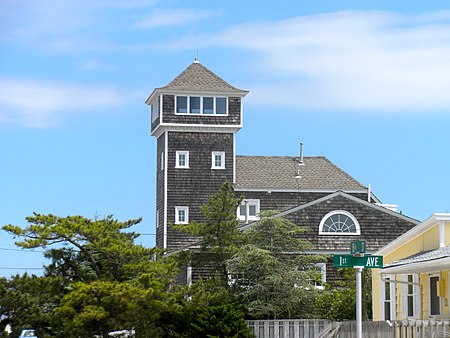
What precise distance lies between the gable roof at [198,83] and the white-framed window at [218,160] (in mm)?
3716

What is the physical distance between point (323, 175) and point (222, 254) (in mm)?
28536

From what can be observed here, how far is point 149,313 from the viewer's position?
26875mm

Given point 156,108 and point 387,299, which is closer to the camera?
point 387,299

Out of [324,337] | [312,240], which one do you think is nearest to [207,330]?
[324,337]

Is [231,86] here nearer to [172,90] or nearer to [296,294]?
[172,90]

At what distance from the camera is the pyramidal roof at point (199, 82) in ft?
199

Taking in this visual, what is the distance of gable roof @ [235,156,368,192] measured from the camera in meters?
61.2

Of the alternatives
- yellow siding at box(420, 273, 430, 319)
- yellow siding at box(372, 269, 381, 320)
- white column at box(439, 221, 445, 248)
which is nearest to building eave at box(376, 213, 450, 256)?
white column at box(439, 221, 445, 248)

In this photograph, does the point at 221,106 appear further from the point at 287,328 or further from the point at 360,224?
the point at 287,328

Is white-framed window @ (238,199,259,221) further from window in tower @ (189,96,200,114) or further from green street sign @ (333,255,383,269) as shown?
green street sign @ (333,255,383,269)

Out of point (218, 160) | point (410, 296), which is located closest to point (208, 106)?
point (218, 160)

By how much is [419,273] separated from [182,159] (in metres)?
34.4

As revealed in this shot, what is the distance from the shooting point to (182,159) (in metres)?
60.1

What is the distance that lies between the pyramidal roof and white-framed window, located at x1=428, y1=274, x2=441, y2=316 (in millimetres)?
35541
